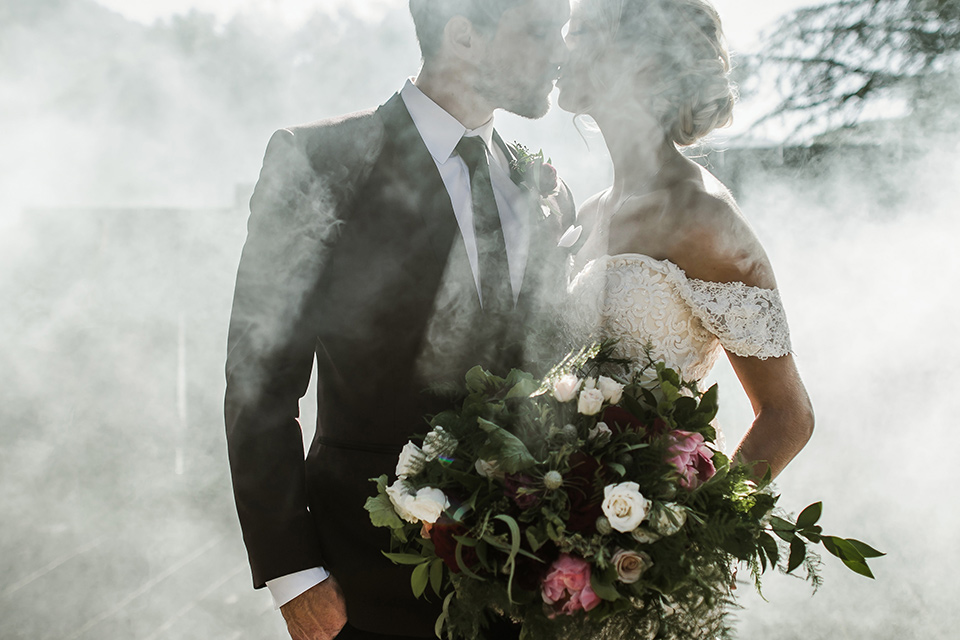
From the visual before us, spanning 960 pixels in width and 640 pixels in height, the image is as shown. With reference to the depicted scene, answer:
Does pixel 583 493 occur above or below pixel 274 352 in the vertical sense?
below

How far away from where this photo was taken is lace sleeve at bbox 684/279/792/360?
5.07ft

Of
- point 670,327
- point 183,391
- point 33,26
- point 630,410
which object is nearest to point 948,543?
point 670,327

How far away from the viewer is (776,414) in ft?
5.18

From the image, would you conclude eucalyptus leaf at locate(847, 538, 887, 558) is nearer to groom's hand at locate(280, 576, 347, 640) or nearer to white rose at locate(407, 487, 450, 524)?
white rose at locate(407, 487, 450, 524)

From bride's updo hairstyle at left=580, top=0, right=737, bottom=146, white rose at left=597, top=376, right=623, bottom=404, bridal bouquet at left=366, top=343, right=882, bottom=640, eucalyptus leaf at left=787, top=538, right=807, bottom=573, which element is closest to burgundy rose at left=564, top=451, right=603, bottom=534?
bridal bouquet at left=366, top=343, right=882, bottom=640

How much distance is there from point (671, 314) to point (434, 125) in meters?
0.71

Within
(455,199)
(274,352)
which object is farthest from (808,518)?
(274,352)

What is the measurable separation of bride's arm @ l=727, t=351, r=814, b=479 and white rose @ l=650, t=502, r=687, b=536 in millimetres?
598

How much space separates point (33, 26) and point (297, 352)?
2.73 meters

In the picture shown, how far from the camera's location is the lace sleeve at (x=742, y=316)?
154 centimetres

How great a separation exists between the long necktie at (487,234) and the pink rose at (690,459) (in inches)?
21.0

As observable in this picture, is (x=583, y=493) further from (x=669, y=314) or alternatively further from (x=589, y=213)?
(x=589, y=213)

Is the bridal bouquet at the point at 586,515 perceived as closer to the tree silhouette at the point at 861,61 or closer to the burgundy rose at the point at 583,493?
the burgundy rose at the point at 583,493

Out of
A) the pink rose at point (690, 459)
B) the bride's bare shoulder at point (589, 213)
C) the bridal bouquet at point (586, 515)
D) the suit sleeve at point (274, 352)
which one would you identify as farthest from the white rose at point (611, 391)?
the bride's bare shoulder at point (589, 213)
